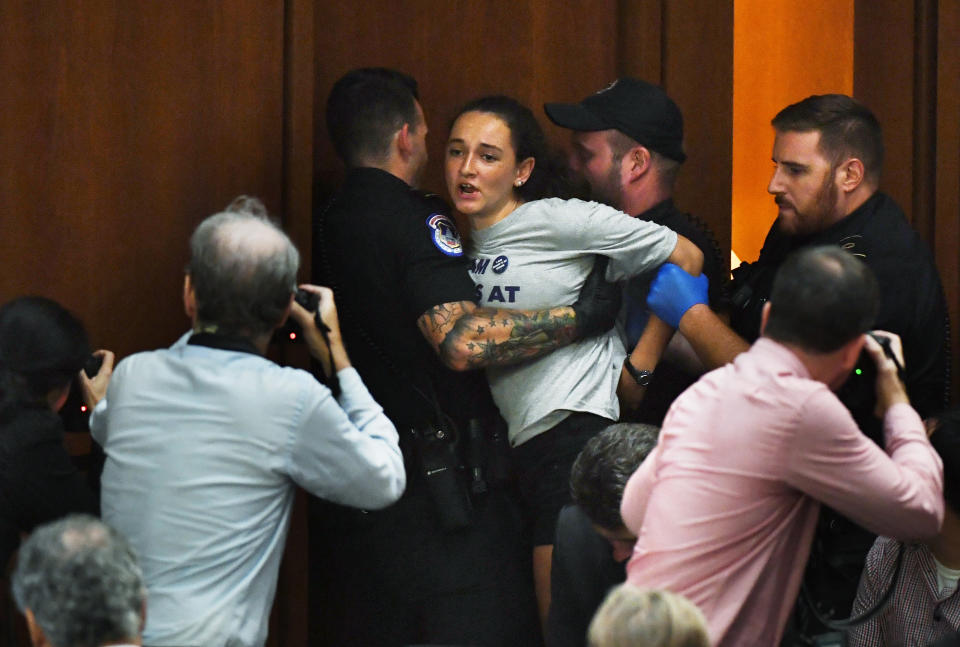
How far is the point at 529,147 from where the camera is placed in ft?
10.6

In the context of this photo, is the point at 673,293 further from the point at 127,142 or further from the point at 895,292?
the point at 127,142

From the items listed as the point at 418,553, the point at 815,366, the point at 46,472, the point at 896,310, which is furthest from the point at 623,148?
the point at 46,472

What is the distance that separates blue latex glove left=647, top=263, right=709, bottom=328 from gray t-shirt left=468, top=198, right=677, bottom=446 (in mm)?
37

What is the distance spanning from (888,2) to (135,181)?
7.62 feet

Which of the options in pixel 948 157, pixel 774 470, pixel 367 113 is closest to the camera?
pixel 774 470

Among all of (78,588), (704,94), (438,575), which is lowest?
(438,575)

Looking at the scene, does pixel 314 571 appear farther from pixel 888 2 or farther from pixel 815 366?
pixel 888 2

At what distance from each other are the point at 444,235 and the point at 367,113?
14.5 inches

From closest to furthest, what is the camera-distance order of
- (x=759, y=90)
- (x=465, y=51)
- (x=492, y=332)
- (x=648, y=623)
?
1. (x=648, y=623)
2. (x=492, y=332)
3. (x=465, y=51)
4. (x=759, y=90)

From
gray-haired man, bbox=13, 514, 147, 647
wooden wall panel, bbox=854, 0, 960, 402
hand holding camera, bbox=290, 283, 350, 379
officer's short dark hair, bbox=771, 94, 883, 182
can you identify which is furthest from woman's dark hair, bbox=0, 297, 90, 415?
wooden wall panel, bbox=854, 0, 960, 402

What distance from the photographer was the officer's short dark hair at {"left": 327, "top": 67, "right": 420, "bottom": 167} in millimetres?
3191

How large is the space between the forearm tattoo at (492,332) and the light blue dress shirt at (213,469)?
598 mm

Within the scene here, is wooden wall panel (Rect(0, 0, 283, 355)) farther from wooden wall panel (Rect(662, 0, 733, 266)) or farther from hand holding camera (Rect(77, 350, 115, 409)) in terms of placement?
wooden wall panel (Rect(662, 0, 733, 266))

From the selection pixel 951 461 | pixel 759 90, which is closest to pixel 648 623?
pixel 951 461
